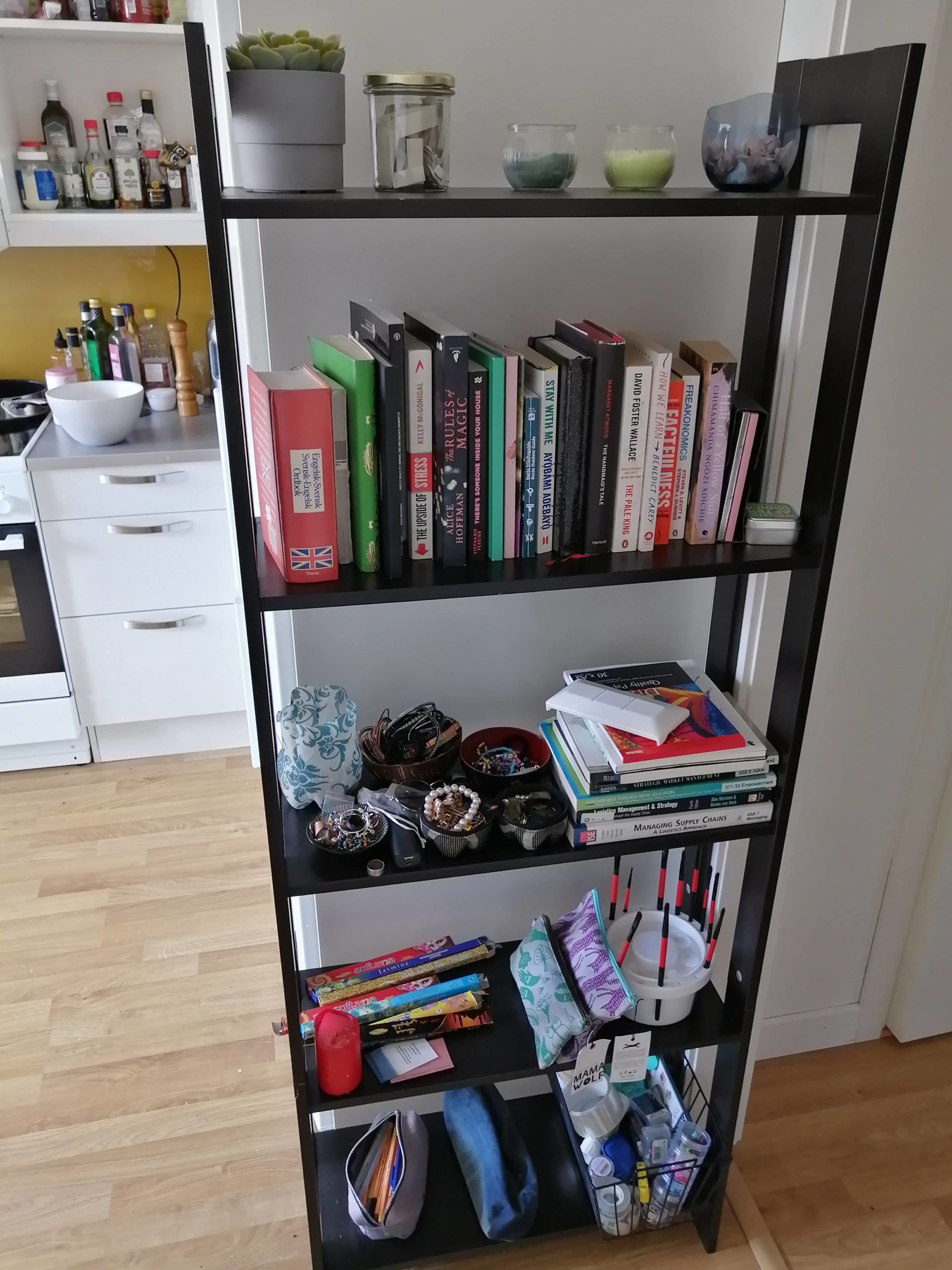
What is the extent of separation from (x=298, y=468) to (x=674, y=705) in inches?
25.6

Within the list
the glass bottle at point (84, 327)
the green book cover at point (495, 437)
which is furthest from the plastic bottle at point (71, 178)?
the green book cover at point (495, 437)

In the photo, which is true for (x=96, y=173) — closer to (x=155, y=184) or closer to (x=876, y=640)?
(x=155, y=184)

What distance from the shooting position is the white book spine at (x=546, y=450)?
1.17 m

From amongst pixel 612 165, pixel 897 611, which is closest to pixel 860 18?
pixel 612 165

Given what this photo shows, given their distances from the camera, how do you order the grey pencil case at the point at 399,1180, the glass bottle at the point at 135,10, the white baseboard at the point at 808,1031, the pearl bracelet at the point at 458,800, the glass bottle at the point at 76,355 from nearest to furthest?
1. the pearl bracelet at the point at 458,800
2. the grey pencil case at the point at 399,1180
3. the white baseboard at the point at 808,1031
4. the glass bottle at the point at 135,10
5. the glass bottle at the point at 76,355

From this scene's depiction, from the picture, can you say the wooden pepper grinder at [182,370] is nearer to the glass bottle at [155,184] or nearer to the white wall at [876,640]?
the glass bottle at [155,184]

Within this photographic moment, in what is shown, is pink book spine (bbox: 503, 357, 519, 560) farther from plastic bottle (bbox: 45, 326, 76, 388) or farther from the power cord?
the power cord

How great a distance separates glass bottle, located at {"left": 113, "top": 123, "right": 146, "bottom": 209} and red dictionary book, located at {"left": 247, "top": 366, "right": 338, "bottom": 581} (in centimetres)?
188

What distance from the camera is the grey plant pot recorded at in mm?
995

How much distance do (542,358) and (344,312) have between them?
0.95 feet

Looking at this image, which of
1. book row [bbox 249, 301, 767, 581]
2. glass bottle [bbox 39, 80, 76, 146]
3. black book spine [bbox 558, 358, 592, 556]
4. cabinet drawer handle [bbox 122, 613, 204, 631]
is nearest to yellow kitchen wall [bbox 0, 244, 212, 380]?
glass bottle [bbox 39, 80, 76, 146]

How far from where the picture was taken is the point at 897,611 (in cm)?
168

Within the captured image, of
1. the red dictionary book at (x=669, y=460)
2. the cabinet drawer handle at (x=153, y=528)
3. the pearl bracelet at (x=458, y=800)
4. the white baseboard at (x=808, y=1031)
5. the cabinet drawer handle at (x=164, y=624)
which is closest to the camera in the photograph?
the red dictionary book at (x=669, y=460)

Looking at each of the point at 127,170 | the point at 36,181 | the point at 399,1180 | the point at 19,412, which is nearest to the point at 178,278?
the point at 127,170
